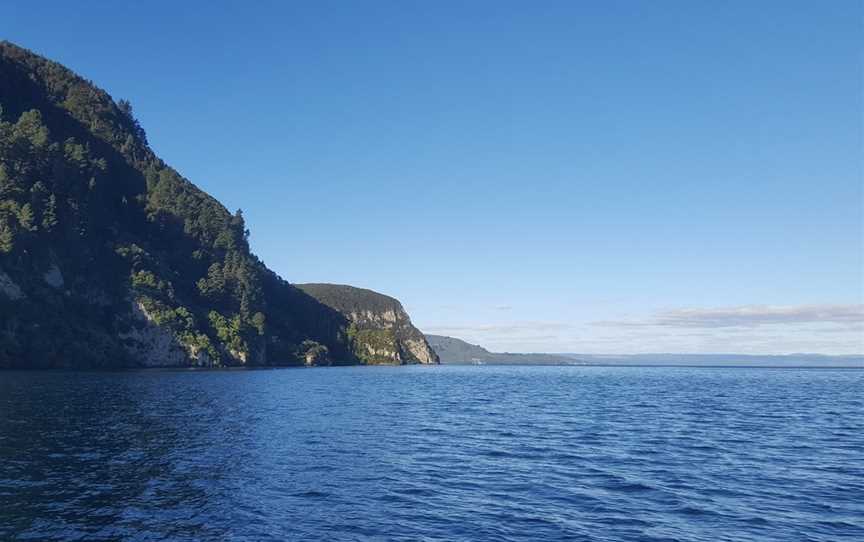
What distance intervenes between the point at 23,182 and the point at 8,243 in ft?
87.8

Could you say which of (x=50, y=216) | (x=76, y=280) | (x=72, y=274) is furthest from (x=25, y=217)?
(x=76, y=280)

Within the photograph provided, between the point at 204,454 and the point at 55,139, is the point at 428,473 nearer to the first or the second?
the point at 204,454

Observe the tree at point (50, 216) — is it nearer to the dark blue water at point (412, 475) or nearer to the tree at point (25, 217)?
the tree at point (25, 217)

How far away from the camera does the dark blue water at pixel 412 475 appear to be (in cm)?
2391

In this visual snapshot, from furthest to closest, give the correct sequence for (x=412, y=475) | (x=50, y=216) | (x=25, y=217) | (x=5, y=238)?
(x=50, y=216)
(x=25, y=217)
(x=5, y=238)
(x=412, y=475)

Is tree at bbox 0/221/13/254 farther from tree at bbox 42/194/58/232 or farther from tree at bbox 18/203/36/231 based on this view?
tree at bbox 42/194/58/232

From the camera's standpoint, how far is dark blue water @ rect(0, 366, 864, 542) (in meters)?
23.9

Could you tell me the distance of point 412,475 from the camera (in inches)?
1329

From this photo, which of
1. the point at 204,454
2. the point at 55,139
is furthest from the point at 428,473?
the point at 55,139

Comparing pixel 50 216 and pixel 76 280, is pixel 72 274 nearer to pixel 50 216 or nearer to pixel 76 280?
pixel 76 280

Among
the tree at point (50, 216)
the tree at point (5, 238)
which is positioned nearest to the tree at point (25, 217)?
the tree at point (5, 238)

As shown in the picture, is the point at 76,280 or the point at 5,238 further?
the point at 76,280

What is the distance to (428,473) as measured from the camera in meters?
34.3

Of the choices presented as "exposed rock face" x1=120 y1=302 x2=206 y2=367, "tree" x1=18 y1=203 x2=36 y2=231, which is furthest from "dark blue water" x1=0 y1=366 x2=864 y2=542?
"exposed rock face" x1=120 y1=302 x2=206 y2=367
